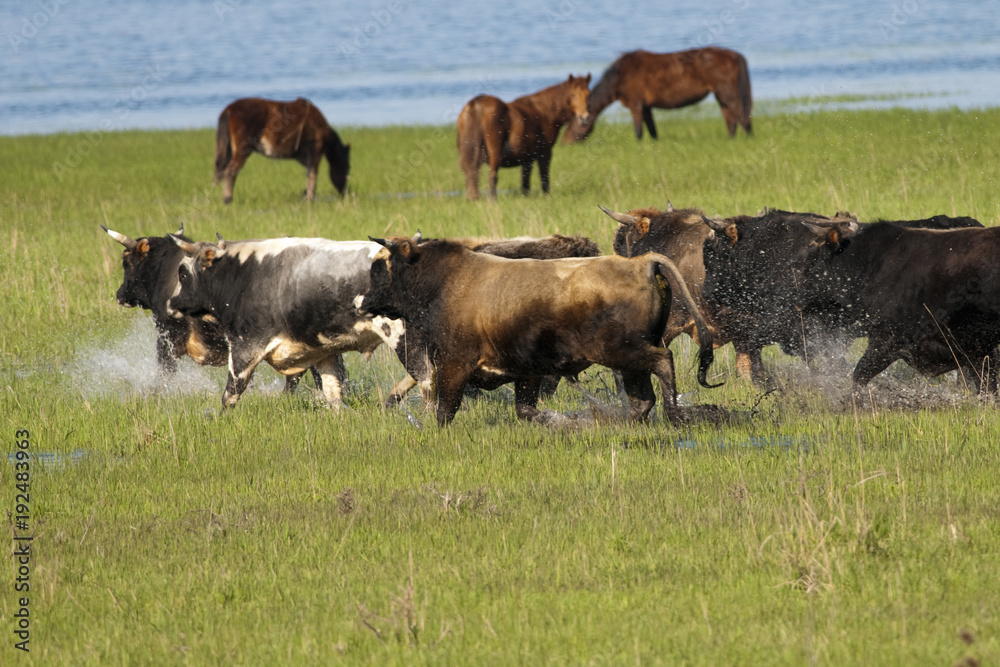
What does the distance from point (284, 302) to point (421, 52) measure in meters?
73.7

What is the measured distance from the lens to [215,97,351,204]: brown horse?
24.0m

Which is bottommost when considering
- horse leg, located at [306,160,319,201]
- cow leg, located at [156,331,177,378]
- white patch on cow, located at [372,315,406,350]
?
horse leg, located at [306,160,319,201]

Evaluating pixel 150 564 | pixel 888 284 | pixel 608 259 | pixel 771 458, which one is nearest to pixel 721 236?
pixel 888 284

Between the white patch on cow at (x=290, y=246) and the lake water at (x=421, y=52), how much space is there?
18.7 meters

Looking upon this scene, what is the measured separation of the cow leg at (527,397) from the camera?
923cm

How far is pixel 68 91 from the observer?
6128 cm

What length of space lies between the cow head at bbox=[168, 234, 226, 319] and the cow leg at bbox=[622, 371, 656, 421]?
370cm

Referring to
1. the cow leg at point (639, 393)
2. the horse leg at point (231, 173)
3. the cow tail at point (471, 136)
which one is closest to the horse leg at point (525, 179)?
the cow tail at point (471, 136)

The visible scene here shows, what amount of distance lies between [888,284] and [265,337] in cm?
463

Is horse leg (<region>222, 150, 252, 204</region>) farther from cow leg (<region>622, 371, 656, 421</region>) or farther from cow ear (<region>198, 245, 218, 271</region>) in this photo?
cow leg (<region>622, 371, 656, 421</region>)

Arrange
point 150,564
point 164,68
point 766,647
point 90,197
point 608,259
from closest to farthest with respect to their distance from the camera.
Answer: point 766,647, point 150,564, point 608,259, point 90,197, point 164,68

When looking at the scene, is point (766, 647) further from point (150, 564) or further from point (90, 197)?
point (90, 197)

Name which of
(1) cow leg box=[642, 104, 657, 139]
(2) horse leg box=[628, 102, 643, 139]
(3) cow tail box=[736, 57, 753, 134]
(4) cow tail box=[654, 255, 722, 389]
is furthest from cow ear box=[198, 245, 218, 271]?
(1) cow leg box=[642, 104, 657, 139]

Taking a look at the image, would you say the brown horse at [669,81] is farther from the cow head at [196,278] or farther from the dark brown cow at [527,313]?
the dark brown cow at [527,313]
